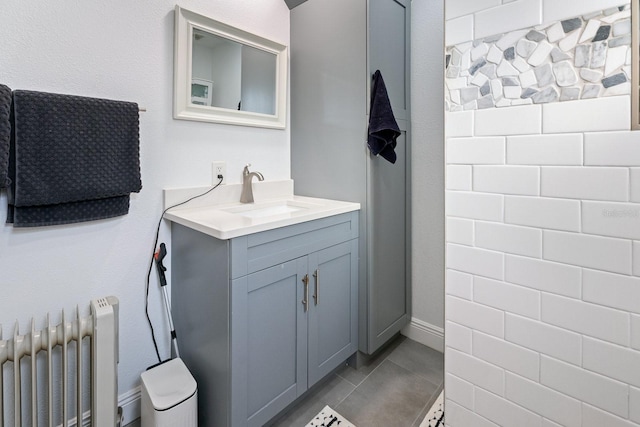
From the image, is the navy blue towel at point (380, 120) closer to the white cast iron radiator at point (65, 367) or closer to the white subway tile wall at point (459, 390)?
the white subway tile wall at point (459, 390)

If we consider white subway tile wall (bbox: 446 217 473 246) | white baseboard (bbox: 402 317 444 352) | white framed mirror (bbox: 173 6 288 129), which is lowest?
white baseboard (bbox: 402 317 444 352)

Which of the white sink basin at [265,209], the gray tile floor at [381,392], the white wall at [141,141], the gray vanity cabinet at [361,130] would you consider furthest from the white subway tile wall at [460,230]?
the white wall at [141,141]

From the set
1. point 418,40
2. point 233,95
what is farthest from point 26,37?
point 418,40

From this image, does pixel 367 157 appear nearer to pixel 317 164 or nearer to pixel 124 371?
pixel 317 164

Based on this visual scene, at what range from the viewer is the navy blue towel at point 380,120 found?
1.70m

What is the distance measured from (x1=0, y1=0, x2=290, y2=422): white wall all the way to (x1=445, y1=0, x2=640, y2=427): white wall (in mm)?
1282

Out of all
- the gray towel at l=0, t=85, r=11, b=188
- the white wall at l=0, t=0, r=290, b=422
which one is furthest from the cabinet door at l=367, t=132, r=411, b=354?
the gray towel at l=0, t=85, r=11, b=188

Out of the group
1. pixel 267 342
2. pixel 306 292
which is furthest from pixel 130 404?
pixel 306 292

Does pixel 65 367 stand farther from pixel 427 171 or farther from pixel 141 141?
pixel 427 171

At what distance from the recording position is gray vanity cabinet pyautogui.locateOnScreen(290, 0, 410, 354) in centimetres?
177

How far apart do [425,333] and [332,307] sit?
859mm

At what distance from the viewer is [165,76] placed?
5.13 ft

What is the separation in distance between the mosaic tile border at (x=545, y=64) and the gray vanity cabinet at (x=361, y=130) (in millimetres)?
838

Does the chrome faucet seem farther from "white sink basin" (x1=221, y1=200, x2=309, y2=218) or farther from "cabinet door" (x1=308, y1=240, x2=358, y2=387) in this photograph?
"cabinet door" (x1=308, y1=240, x2=358, y2=387)
